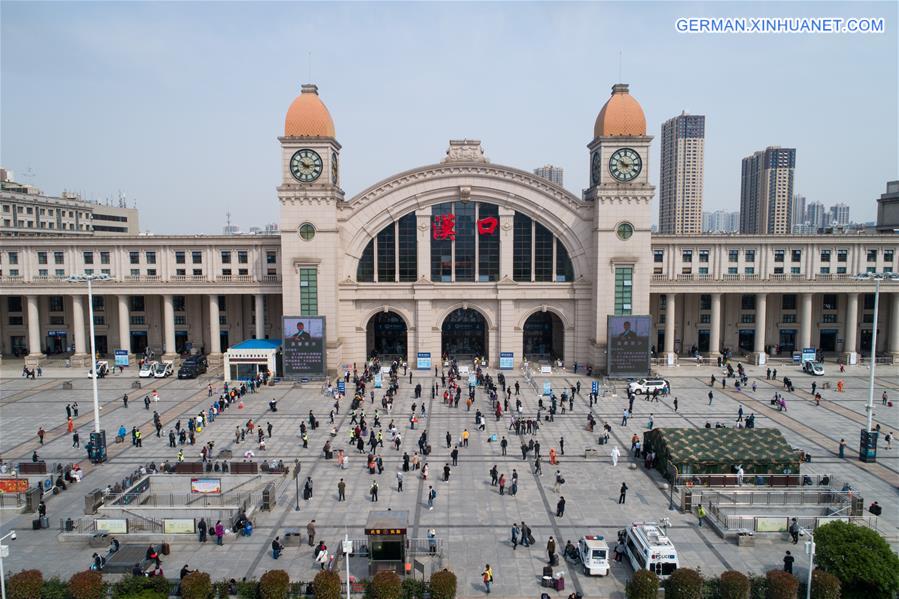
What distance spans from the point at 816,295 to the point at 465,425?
4904 cm

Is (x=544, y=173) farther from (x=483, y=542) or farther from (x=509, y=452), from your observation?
(x=483, y=542)

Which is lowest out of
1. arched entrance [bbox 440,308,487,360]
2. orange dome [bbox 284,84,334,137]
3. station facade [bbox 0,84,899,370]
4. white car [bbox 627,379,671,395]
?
white car [bbox 627,379,671,395]

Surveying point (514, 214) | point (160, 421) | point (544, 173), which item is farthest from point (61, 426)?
point (544, 173)

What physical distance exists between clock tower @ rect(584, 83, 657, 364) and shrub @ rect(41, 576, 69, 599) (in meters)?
49.6

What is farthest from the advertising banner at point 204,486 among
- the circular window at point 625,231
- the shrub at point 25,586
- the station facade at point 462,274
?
the circular window at point 625,231

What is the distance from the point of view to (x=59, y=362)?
7000cm

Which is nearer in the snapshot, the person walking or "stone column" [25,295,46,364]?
the person walking

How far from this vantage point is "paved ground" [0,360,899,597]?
27.1 metres

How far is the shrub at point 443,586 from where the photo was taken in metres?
23.2

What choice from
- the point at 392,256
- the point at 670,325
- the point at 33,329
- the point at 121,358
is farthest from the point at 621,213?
the point at 33,329

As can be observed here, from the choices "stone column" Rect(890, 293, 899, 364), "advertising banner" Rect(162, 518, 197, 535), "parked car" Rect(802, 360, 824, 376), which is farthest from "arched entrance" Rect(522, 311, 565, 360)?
"advertising banner" Rect(162, 518, 197, 535)

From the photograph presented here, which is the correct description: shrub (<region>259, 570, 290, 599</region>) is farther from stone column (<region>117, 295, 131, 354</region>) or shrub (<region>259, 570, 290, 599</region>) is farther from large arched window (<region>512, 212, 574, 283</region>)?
stone column (<region>117, 295, 131, 354</region>)

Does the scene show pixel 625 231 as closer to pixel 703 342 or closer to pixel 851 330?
pixel 703 342

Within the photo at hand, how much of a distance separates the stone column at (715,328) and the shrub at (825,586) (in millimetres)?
47150
